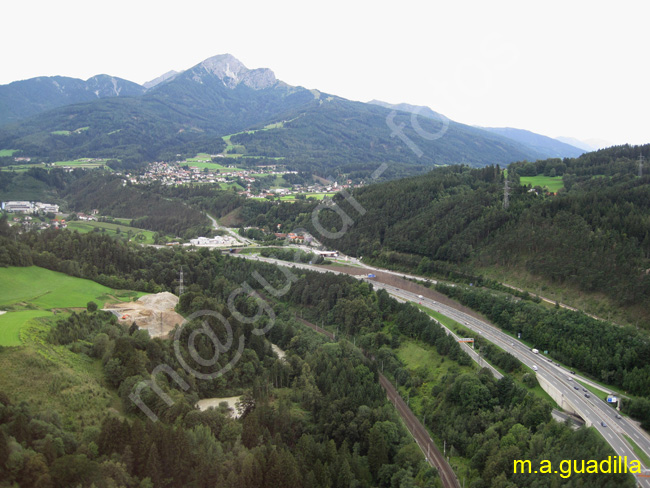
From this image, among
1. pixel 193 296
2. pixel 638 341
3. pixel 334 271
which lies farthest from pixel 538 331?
pixel 193 296

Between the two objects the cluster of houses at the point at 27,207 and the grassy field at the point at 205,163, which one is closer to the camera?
the cluster of houses at the point at 27,207

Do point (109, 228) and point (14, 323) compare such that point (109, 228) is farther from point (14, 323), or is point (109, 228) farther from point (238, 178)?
point (14, 323)

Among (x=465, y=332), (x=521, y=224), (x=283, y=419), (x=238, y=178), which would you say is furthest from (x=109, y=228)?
(x=283, y=419)

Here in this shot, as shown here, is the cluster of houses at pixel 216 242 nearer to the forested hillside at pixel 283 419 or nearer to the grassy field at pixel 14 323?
the forested hillside at pixel 283 419

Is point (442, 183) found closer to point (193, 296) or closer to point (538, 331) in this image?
point (538, 331)

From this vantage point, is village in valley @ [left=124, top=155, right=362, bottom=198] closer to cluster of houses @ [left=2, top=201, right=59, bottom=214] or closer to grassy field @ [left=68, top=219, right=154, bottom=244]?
cluster of houses @ [left=2, top=201, right=59, bottom=214]

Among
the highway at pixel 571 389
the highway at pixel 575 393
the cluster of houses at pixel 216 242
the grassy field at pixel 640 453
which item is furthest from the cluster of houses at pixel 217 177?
the grassy field at pixel 640 453

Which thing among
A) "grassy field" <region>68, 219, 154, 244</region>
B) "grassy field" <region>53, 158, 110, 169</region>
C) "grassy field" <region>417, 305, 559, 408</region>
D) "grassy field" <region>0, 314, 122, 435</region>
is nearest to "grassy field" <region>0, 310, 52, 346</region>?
"grassy field" <region>0, 314, 122, 435</region>
